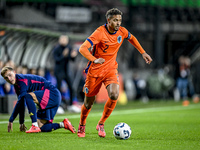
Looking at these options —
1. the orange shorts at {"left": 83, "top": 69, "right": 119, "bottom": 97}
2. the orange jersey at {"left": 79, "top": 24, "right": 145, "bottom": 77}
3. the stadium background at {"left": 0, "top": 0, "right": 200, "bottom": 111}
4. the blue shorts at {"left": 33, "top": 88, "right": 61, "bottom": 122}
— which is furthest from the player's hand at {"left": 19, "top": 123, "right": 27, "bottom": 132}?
the stadium background at {"left": 0, "top": 0, "right": 200, "bottom": 111}

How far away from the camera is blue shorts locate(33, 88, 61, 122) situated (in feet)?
26.0

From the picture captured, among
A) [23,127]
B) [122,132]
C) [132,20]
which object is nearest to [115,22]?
[122,132]

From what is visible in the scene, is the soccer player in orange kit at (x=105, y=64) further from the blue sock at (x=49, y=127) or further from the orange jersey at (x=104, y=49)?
the blue sock at (x=49, y=127)

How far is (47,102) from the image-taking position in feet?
26.1

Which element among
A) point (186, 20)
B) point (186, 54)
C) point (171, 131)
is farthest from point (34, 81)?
point (186, 20)

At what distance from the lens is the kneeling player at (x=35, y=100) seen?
760cm

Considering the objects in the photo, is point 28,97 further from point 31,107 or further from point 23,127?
point 23,127

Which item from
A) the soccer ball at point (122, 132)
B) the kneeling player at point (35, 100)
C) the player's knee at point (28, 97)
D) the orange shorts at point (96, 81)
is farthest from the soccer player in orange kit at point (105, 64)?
the player's knee at point (28, 97)

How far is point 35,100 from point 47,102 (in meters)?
0.26

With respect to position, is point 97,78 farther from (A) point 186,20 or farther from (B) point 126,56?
(A) point 186,20

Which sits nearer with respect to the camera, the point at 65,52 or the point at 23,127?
the point at 23,127

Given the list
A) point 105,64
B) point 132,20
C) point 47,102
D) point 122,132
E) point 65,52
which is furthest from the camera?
point 132,20

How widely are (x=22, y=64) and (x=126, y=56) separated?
37.7 ft

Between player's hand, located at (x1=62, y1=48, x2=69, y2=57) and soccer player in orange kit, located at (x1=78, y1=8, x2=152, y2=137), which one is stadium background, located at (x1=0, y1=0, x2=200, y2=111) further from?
soccer player in orange kit, located at (x1=78, y1=8, x2=152, y2=137)
